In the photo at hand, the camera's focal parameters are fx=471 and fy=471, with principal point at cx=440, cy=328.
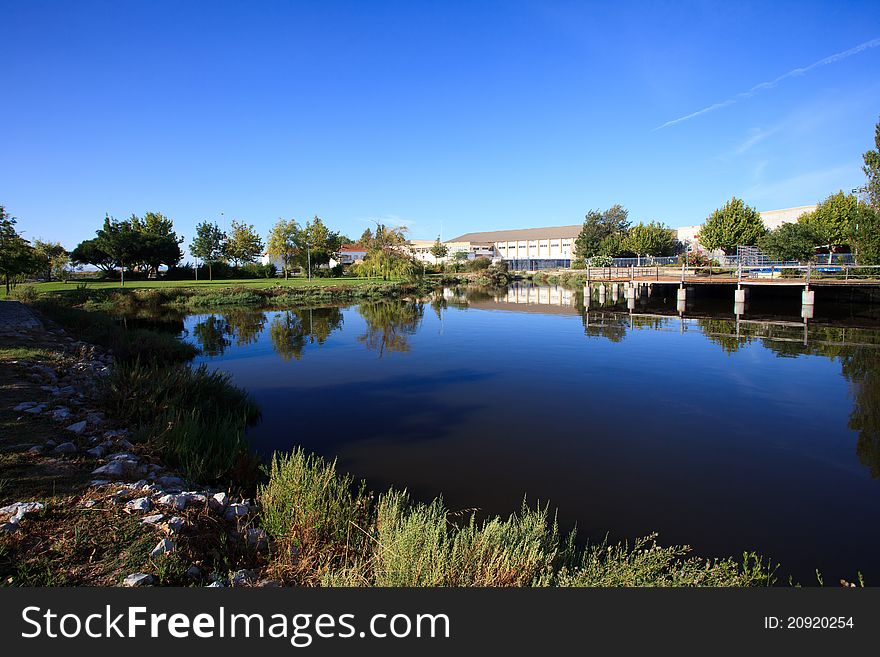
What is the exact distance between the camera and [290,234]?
190 feet

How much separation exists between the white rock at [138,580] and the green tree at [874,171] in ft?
126

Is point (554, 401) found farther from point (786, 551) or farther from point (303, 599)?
point (303, 599)

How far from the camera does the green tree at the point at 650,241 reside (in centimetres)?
6406

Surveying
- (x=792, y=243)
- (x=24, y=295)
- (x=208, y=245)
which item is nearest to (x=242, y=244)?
(x=208, y=245)

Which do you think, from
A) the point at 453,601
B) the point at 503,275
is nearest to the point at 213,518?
the point at 453,601

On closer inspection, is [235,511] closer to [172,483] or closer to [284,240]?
[172,483]

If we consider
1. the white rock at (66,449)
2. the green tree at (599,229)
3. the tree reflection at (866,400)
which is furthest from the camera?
the green tree at (599,229)

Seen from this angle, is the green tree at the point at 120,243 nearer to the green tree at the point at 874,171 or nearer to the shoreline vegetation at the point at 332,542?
the shoreline vegetation at the point at 332,542

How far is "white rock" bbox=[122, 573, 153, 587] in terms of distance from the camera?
3.17 metres

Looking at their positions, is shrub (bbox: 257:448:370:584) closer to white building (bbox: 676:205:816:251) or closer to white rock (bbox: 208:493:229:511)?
white rock (bbox: 208:493:229:511)

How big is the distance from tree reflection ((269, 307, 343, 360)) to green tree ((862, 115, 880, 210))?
32.2 m

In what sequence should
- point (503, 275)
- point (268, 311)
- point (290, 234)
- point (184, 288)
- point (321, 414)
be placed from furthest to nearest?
point (503, 275)
point (290, 234)
point (184, 288)
point (268, 311)
point (321, 414)

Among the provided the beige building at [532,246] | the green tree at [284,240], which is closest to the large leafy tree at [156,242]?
the green tree at [284,240]

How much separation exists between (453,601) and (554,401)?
809 centimetres
